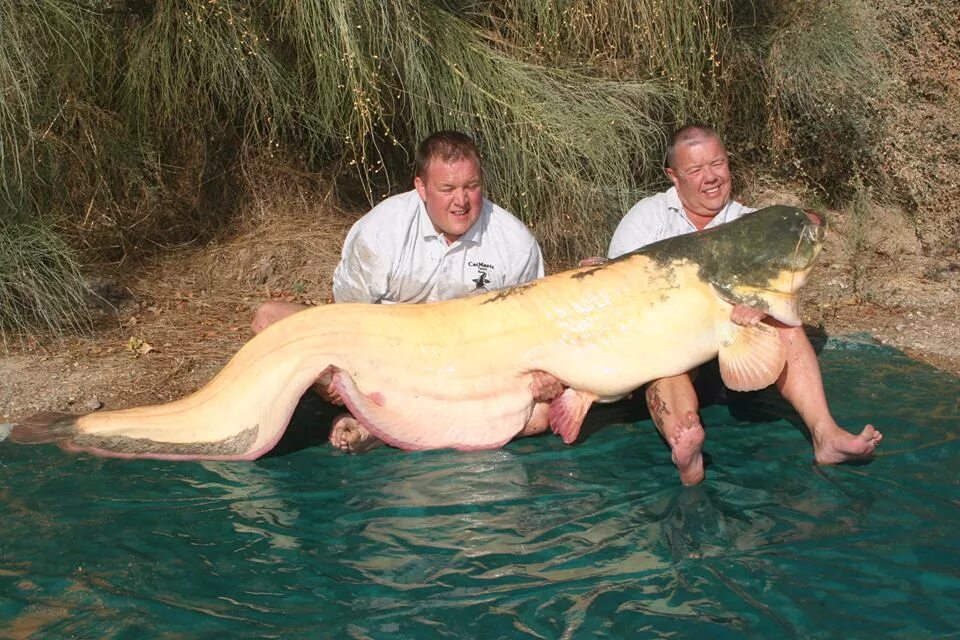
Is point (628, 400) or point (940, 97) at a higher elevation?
point (940, 97)

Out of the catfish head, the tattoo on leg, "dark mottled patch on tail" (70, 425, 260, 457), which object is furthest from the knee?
the catfish head

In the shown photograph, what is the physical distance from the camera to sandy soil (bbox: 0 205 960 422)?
550 cm

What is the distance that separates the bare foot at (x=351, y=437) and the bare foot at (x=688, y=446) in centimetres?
133

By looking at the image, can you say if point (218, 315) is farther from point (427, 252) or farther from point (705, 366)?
point (705, 366)

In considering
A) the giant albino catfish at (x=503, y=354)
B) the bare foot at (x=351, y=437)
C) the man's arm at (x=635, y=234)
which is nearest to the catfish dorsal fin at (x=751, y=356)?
the giant albino catfish at (x=503, y=354)

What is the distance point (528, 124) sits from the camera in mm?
6832

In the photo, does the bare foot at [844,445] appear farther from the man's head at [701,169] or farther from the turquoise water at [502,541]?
the man's head at [701,169]

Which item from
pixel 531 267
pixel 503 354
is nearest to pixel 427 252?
pixel 531 267

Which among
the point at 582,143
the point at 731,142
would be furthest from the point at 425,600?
the point at 731,142

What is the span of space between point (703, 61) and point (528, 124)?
1489 millimetres

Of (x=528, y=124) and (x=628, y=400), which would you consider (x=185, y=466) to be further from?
(x=528, y=124)

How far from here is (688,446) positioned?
405 centimetres

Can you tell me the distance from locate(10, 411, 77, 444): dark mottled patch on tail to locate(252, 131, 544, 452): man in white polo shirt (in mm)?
1051

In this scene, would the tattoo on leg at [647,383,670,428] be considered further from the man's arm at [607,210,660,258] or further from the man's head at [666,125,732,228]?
the man's head at [666,125,732,228]
